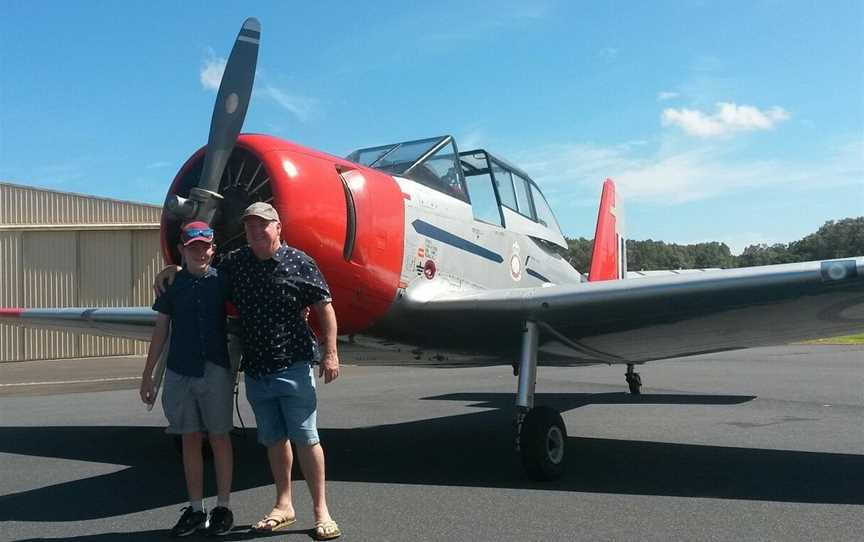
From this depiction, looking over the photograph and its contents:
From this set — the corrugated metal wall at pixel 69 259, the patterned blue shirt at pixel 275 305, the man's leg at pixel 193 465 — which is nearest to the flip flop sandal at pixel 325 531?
the man's leg at pixel 193 465

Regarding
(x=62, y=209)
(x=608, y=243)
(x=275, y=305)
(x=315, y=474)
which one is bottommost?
(x=315, y=474)

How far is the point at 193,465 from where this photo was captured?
367 centimetres

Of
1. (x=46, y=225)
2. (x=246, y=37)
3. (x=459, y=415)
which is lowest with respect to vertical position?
(x=459, y=415)

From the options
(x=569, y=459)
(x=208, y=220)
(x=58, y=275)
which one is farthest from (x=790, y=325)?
(x=58, y=275)

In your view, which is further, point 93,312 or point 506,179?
point 93,312

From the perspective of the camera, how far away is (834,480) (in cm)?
481

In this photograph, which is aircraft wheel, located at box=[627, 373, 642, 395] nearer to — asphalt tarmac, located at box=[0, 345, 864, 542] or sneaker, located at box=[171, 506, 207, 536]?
asphalt tarmac, located at box=[0, 345, 864, 542]

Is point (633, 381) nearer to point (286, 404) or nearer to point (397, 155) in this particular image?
point (397, 155)

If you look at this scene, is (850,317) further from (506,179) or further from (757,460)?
(506,179)

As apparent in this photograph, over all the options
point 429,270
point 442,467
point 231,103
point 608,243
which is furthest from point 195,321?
point 608,243

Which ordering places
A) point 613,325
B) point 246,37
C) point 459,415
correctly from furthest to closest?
point 459,415 < point 613,325 < point 246,37

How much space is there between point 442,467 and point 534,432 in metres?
0.90

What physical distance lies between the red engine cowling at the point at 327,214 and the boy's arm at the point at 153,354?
0.70m

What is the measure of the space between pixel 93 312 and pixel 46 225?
20675 mm
